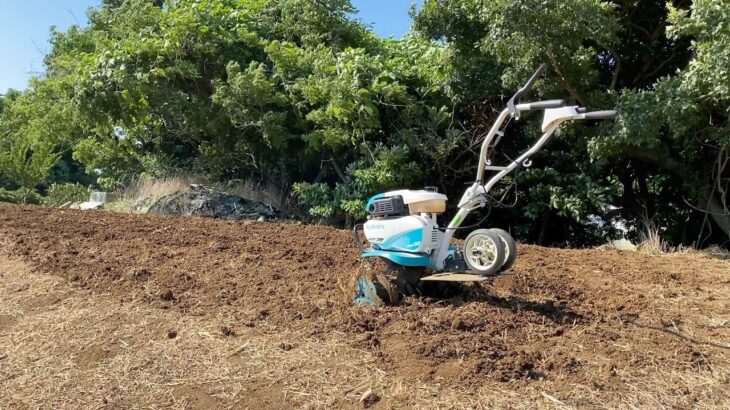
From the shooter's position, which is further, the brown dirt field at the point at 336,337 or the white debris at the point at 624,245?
the white debris at the point at 624,245

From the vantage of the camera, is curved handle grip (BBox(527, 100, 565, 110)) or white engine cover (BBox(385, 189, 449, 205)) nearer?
curved handle grip (BBox(527, 100, 565, 110))

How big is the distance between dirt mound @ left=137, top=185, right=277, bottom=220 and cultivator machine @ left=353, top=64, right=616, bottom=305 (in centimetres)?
622

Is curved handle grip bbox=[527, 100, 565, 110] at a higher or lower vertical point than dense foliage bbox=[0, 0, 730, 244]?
lower

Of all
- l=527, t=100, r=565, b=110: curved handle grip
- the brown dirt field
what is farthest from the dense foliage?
l=527, t=100, r=565, b=110: curved handle grip

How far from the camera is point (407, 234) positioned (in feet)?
13.4

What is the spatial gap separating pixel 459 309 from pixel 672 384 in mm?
1304

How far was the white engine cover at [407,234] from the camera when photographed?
402 cm

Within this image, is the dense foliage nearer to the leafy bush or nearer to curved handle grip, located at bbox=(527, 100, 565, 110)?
curved handle grip, located at bbox=(527, 100, 565, 110)

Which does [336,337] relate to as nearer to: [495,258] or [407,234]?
[407,234]

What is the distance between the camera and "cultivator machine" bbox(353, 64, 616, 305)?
149 inches

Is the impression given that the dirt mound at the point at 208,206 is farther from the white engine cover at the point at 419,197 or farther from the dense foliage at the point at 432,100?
the white engine cover at the point at 419,197

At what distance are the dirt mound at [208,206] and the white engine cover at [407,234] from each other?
20.5 feet

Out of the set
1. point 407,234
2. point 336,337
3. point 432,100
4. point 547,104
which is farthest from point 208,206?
point 547,104

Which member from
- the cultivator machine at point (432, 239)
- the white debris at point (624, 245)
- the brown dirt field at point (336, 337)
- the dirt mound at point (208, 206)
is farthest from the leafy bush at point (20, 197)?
the cultivator machine at point (432, 239)
